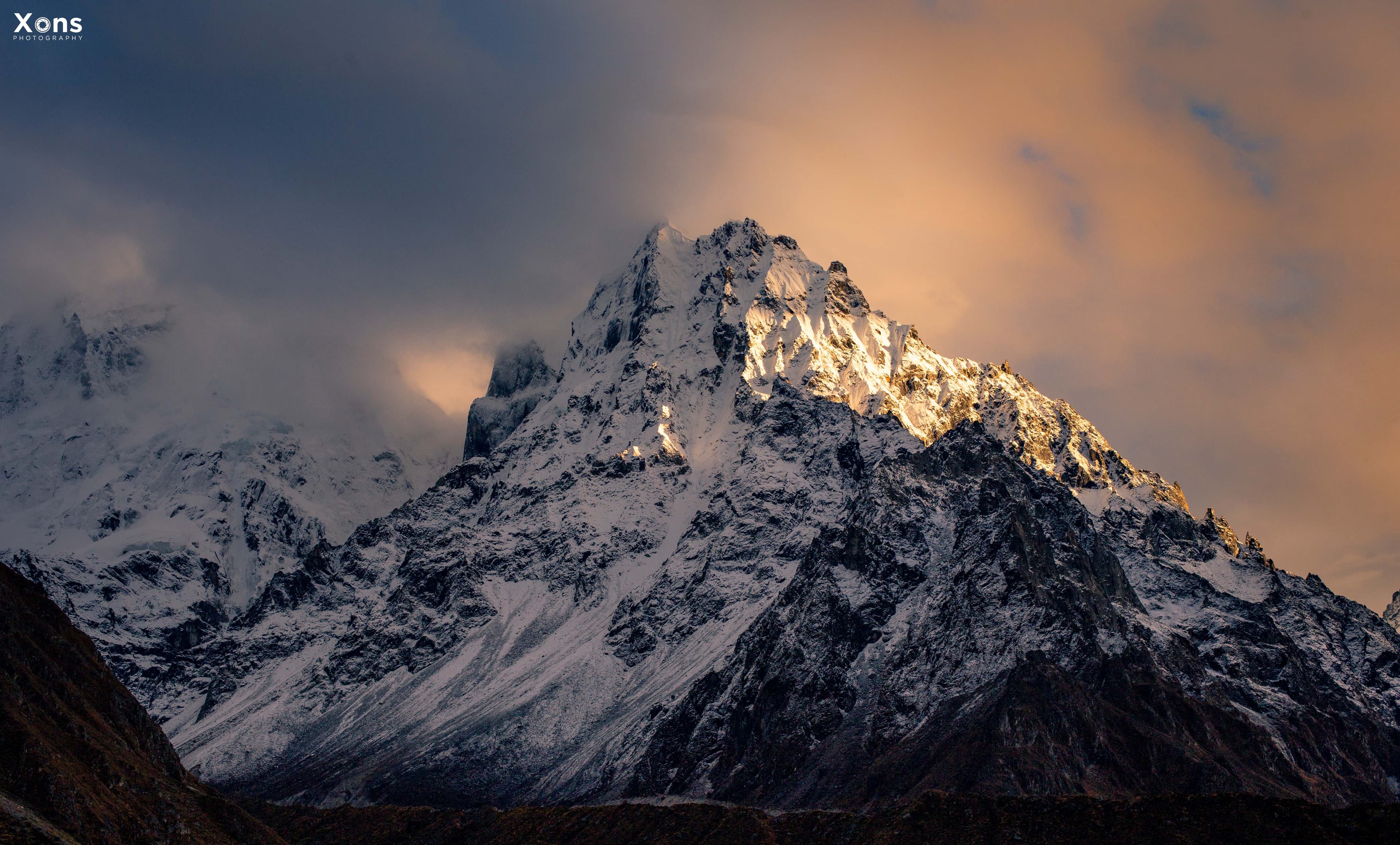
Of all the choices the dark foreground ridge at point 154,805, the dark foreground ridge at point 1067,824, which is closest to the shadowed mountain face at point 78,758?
the dark foreground ridge at point 154,805

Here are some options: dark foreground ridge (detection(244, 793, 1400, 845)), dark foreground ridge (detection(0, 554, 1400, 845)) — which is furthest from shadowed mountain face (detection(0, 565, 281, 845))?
dark foreground ridge (detection(244, 793, 1400, 845))

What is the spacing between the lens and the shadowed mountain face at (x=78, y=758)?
113 metres

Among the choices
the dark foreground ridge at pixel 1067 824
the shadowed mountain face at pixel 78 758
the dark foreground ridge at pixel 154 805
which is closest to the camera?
the shadowed mountain face at pixel 78 758

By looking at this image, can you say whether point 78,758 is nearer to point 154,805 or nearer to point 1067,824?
point 154,805

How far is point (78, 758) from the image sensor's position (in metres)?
124

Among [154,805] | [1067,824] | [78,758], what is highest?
[1067,824]

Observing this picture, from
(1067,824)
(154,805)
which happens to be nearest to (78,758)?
(154,805)

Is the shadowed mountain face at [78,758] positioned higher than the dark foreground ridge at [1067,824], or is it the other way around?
the dark foreground ridge at [1067,824]

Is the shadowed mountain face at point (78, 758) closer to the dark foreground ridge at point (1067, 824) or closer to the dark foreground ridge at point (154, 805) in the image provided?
the dark foreground ridge at point (154, 805)

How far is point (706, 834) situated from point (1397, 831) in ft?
315

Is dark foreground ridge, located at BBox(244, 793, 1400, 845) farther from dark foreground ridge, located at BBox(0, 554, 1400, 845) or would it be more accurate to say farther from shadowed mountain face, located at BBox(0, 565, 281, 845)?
shadowed mountain face, located at BBox(0, 565, 281, 845)

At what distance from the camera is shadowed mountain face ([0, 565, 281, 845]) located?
11256 centimetres

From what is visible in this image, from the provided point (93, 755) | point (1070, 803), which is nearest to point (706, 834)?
point (1070, 803)

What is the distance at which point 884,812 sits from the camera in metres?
179
